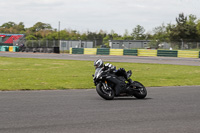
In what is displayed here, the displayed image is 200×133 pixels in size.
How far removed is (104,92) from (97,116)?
290 cm

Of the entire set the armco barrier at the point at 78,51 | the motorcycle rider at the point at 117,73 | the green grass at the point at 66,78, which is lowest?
the green grass at the point at 66,78

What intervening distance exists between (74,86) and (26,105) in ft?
19.6

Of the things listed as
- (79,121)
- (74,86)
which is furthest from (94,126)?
(74,86)

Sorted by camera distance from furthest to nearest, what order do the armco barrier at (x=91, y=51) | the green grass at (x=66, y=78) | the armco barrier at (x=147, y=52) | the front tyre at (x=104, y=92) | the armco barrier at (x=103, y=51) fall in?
the armco barrier at (x=91, y=51), the armco barrier at (x=103, y=51), the armco barrier at (x=147, y=52), the green grass at (x=66, y=78), the front tyre at (x=104, y=92)

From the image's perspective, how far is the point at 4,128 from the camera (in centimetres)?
606

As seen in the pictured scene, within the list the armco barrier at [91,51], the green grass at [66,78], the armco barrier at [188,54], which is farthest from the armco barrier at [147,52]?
the green grass at [66,78]

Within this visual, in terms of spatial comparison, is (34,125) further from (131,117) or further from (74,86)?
(74,86)

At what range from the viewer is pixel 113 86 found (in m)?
10.5

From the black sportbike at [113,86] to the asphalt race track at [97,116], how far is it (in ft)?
1.59

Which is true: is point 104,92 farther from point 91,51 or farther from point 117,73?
point 91,51

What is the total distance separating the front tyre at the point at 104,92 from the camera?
10211 mm

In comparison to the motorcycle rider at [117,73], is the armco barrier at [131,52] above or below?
below

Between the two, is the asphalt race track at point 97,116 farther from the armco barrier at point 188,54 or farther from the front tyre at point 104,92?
the armco barrier at point 188,54

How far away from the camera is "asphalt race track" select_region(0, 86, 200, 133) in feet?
20.4
